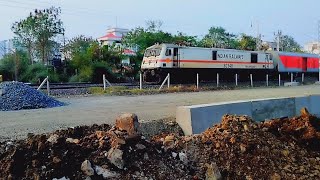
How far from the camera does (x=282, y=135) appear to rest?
21.4ft

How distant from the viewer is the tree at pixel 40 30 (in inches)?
1722

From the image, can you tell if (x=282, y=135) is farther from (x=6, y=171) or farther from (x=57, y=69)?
(x=57, y=69)

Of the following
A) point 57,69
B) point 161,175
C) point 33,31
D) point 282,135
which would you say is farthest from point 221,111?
point 33,31

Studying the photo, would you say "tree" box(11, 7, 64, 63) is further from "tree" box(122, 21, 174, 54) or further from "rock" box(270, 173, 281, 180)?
"rock" box(270, 173, 281, 180)

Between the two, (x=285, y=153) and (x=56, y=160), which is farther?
(x=285, y=153)

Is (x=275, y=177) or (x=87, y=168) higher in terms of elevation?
(x=87, y=168)

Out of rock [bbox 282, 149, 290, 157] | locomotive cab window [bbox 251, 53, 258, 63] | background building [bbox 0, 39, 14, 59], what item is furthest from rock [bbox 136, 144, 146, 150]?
background building [bbox 0, 39, 14, 59]

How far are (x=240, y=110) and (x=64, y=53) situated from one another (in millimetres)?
43877

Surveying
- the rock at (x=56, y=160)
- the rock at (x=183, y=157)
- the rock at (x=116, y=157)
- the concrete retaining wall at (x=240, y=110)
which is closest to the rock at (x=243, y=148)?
the rock at (x=183, y=157)

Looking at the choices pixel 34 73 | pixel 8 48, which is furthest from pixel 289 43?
pixel 34 73


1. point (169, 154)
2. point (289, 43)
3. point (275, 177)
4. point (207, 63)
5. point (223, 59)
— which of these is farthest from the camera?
point (289, 43)

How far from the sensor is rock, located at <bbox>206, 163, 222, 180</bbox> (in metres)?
5.16

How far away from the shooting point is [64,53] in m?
49.3

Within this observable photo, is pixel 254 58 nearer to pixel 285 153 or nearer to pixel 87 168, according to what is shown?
pixel 285 153
